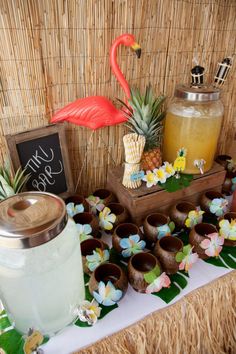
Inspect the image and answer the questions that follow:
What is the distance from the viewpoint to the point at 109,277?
0.80 meters

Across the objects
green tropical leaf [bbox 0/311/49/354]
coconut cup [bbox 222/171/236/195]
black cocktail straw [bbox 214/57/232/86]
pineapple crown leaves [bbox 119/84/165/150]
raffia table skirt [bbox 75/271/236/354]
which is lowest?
raffia table skirt [bbox 75/271/236/354]

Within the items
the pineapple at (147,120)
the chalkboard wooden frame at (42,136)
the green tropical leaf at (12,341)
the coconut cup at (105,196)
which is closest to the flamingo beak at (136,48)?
the pineapple at (147,120)

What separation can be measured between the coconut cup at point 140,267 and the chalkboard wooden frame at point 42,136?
1.23ft

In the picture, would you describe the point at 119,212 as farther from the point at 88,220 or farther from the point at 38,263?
the point at 38,263

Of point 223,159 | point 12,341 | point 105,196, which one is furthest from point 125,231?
point 223,159

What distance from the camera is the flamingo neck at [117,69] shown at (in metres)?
0.90

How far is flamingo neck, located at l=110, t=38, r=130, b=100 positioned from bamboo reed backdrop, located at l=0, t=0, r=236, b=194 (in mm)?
39

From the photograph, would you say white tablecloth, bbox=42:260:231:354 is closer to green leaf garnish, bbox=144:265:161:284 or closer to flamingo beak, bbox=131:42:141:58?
green leaf garnish, bbox=144:265:161:284

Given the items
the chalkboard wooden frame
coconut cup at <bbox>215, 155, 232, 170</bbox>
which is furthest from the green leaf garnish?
coconut cup at <bbox>215, 155, 232, 170</bbox>

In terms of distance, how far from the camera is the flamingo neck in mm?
895

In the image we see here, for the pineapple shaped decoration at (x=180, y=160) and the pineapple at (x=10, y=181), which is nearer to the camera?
the pineapple at (x=10, y=181)

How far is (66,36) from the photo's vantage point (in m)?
0.86

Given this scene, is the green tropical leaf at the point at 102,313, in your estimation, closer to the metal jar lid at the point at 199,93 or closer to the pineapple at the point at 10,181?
the pineapple at the point at 10,181

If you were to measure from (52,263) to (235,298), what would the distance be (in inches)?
23.9
